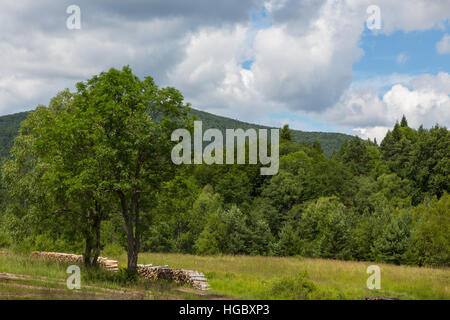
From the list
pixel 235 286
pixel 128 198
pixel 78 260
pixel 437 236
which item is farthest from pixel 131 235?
pixel 437 236

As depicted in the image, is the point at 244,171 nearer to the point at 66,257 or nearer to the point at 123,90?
the point at 66,257

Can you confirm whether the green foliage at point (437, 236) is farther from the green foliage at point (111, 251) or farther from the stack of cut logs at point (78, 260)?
the green foliage at point (111, 251)

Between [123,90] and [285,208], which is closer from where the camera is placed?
[123,90]

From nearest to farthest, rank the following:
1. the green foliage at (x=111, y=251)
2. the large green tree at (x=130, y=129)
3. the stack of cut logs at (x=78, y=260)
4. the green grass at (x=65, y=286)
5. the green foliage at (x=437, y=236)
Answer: the green grass at (x=65, y=286) → the large green tree at (x=130, y=129) → the stack of cut logs at (x=78, y=260) → the green foliage at (x=437, y=236) → the green foliage at (x=111, y=251)

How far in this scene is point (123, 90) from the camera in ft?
76.2

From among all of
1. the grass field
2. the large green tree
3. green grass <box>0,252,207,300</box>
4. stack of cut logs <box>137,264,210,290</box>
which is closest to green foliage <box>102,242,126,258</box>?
the grass field

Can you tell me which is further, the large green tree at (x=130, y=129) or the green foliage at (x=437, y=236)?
the green foliage at (x=437, y=236)

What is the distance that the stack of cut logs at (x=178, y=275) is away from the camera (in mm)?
22391

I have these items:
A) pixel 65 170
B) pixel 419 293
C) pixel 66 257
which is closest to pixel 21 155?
pixel 66 257

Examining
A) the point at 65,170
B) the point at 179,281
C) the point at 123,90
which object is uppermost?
the point at 123,90

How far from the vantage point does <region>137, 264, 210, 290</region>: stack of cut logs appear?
882 inches

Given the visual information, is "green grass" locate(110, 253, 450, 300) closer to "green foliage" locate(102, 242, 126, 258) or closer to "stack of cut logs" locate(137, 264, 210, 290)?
"stack of cut logs" locate(137, 264, 210, 290)

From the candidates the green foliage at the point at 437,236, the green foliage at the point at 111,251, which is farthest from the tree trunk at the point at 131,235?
the green foliage at the point at 437,236
